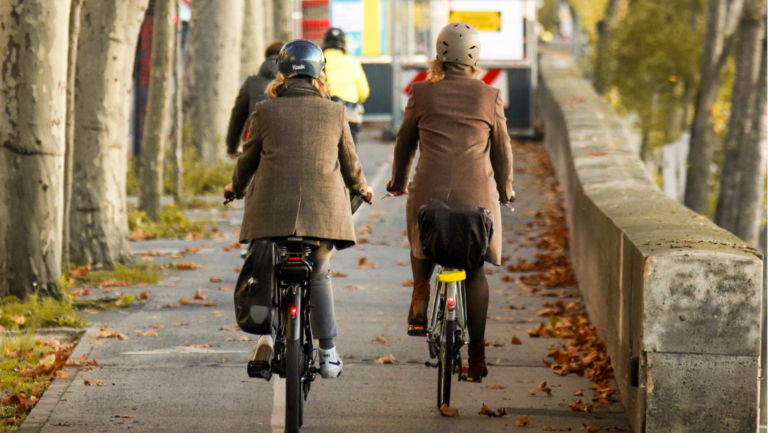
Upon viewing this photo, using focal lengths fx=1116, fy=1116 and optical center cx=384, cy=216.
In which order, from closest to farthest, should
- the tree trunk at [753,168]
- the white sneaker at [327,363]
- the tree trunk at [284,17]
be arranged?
the white sneaker at [327,363] → the tree trunk at [753,168] → the tree trunk at [284,17]

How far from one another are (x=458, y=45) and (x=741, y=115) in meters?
13.1

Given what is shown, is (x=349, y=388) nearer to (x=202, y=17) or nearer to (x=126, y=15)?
(x=126, y=15)

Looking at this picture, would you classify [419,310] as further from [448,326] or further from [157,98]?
[157,98]

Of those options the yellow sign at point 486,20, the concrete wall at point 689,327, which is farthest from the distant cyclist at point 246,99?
the yellow sign at point 486,20

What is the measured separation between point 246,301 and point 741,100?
14526 mm

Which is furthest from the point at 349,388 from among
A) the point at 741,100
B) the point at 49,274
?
the point at 741,100

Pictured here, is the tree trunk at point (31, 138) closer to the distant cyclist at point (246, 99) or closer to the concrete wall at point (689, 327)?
the distant cyclist at point (246, 99)

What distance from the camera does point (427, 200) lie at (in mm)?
5965

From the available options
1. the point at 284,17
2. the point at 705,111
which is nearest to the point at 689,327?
the point at 284,17

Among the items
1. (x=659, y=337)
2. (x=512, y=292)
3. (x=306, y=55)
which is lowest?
(x=512, y=292)

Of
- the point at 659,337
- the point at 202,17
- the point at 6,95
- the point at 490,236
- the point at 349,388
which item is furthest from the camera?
the point at 202,17

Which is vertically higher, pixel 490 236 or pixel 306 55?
pixel 306 55

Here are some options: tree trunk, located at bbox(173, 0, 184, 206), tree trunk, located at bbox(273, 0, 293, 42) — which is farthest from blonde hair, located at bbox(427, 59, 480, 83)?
tree trunk, located at bbox(273, 0, 293, 42)

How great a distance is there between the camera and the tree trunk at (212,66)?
16672 millimetres
